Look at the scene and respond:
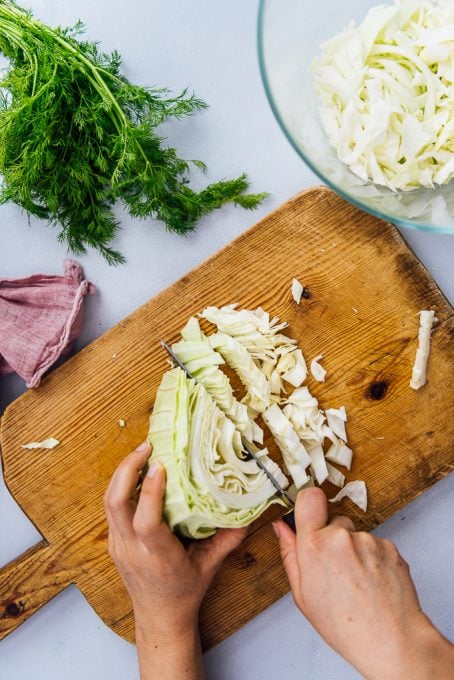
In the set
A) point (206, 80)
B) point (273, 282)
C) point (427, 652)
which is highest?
point (206, 80)

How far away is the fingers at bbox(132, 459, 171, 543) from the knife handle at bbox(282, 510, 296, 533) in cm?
42

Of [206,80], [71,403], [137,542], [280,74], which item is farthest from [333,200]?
[137,542]

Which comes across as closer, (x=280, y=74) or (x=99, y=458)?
(x=280, y=74)

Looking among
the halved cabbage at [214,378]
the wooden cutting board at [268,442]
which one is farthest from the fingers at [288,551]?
the halved cabbage at [214,378]

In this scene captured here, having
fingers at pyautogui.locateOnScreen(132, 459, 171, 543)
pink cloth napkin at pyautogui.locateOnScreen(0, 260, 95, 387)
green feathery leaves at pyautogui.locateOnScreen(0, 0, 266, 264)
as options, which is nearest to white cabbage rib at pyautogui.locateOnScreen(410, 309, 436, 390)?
green feathery leaves at pyautogui.locateOnScreen(0, 0, 266, 264)

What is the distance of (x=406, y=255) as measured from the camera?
87.7 inches

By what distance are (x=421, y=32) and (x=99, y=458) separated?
177 cm

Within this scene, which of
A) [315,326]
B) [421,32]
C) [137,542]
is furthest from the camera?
[315,326]

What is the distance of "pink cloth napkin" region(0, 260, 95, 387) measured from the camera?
2316 mm

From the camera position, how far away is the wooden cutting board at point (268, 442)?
2.25m

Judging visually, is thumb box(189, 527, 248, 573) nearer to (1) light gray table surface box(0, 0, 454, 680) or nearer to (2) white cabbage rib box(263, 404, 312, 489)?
(2) white cabbage rib box(263, 404, 312, 489)

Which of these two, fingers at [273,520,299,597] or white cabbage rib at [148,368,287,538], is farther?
fingers at [273,520,299,597]

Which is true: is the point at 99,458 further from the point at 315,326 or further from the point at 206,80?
the point at 206,80

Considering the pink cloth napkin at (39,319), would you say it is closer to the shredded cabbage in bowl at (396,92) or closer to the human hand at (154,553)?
the human hand at (154,553)
